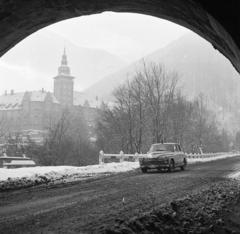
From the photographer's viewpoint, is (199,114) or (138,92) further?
(199,114)

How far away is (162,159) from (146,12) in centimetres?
1225

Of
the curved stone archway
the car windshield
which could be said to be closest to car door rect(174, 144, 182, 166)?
the car windshield

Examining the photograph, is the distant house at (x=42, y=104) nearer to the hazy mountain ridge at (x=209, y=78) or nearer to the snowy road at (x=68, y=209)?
the hazy mountain ridge at (x=209, y=78)

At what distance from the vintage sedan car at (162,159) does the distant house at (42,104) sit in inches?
4180

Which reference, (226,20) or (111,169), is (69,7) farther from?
(111,169)

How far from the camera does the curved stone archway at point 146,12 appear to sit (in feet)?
11.1

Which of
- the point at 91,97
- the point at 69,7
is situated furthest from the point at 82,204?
the point at 91,97

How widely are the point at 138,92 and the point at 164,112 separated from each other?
12.4 ft

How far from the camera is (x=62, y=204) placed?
679 centimetres

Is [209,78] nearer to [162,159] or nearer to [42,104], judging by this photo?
[42,104]

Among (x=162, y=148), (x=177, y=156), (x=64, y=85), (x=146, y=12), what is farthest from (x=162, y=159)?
(x=64, y=85)

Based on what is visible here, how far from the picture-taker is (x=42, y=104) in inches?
5842

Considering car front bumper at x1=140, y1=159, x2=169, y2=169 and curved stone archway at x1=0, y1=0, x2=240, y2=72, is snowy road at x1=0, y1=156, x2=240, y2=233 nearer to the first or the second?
curved stone archway at x1=0, y1=0, x2=240, y2=72

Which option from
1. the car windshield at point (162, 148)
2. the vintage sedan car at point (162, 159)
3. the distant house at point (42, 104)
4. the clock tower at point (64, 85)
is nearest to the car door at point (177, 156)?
the vintage sedan car at point (162, 159)
